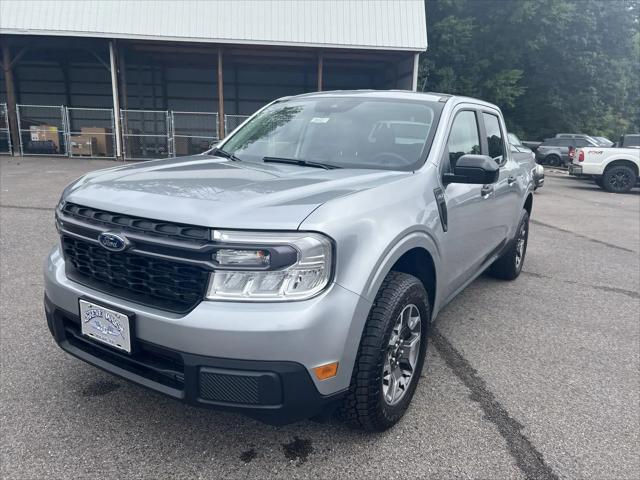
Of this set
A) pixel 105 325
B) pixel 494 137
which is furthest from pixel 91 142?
pixel 105 325

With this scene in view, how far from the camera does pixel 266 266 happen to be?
6.75 feet

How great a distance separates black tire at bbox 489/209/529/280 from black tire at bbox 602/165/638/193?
40.3 feet

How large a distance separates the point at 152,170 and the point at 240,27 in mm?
16751

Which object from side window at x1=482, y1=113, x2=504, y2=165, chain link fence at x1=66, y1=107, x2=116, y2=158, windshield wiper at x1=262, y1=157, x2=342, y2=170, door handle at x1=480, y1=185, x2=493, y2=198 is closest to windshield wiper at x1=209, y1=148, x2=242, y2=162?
windshield wiper at x1=262, y1=157, x2=342, y2=170

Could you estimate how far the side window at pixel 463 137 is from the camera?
3433 millimetres

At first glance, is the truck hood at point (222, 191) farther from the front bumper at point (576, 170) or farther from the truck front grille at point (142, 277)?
the front bumper at point (576, 170)

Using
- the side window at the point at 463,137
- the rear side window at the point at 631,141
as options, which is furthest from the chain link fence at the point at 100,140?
the side window at the point at 463,137

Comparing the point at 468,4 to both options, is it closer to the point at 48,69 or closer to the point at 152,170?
the point at 48,69

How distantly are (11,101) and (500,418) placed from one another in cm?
2009

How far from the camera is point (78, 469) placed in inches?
90.2

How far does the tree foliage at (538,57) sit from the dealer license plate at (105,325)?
28.4 m

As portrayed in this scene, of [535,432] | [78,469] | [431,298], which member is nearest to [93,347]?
[78,469]

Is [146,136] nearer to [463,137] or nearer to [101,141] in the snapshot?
[101,141]

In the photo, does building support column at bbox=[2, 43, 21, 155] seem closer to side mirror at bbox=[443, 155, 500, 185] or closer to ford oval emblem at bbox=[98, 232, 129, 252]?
ford oval emblem at bbox=[98, 232, 129, 252]
